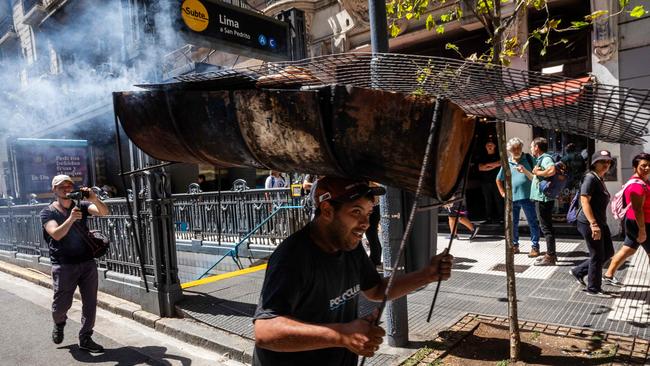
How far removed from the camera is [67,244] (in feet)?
15.9

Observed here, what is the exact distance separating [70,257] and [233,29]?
12.4 ft

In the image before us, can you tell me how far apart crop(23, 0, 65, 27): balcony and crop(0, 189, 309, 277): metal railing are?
32.7 feet

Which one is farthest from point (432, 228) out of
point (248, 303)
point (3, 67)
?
point (3, 67)

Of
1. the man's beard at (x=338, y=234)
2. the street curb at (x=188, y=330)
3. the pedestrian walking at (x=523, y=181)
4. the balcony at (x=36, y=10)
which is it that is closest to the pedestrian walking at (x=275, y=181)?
the street curb at (x=188, y=330)

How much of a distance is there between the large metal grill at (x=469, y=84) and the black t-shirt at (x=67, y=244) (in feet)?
12.7

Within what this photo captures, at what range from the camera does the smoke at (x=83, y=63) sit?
5.23m

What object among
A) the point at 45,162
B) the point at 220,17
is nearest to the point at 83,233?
the point at 220,17

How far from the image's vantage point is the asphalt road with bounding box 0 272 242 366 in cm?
457

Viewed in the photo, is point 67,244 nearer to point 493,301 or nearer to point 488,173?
point 493,301

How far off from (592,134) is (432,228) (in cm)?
300

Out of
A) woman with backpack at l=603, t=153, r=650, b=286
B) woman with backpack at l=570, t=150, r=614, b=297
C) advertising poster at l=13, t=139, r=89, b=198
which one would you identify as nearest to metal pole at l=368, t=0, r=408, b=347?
woman with backpack at l=570, t=150, r=614, b=297

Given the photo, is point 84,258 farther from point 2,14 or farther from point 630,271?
point 2,14

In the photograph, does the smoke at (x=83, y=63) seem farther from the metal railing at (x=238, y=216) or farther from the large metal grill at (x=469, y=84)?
the large metal grill at (x=469, y=84)

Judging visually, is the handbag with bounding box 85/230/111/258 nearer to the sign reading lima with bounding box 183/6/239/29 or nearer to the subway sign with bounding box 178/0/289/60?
the subway sign with bounding box 178/0/289/60
